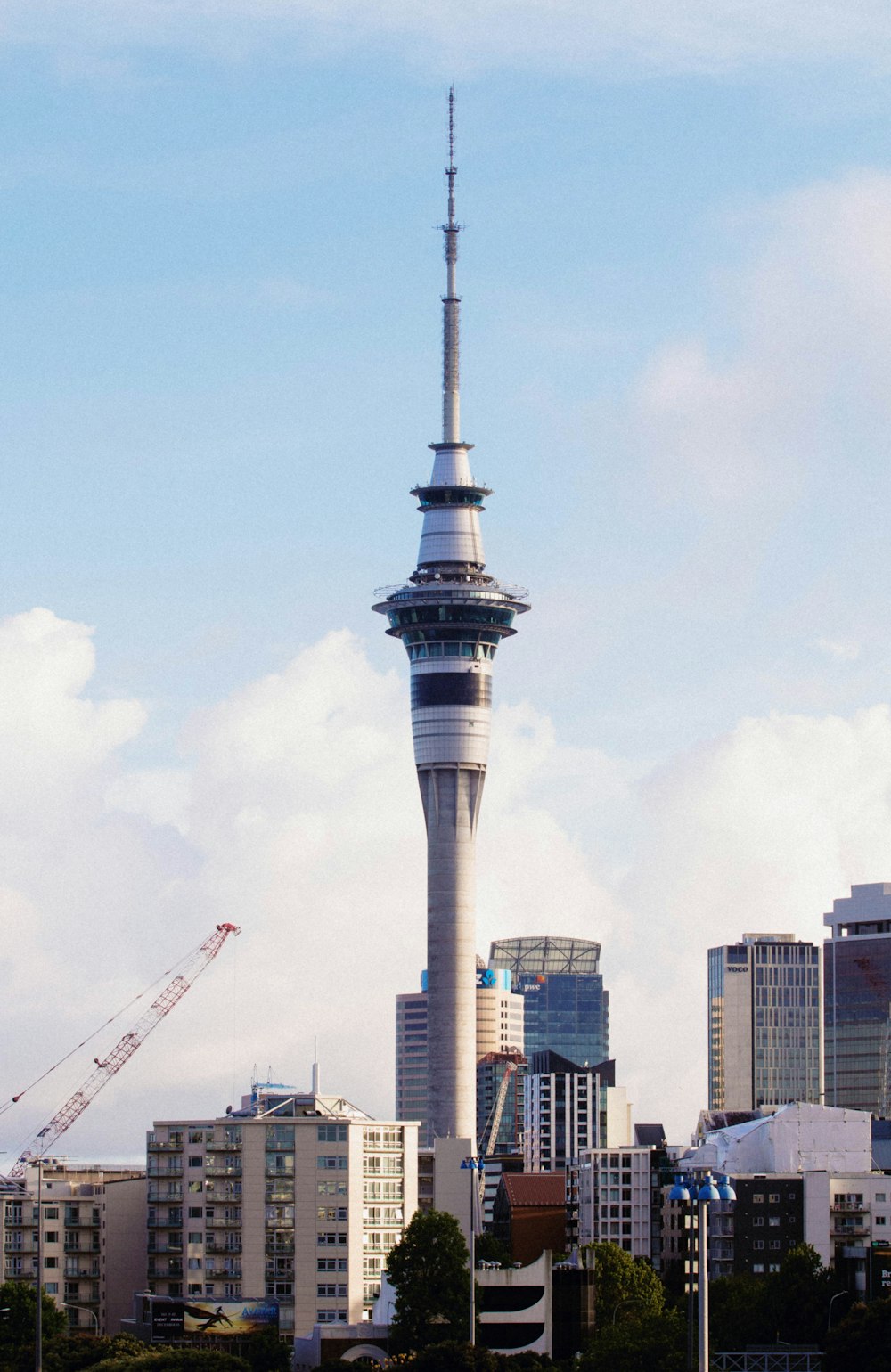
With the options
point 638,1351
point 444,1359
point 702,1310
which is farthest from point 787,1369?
point 702,1310

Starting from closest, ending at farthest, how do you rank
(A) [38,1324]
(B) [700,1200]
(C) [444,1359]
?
(B) [700,1200], (A) [38,1324], (C) [444,1359]

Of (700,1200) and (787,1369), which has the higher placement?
(700,1200)

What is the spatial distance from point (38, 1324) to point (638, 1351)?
4583 cm

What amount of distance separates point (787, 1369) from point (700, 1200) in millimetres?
60941

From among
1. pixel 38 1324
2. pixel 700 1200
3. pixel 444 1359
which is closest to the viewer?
pixel 700 1200

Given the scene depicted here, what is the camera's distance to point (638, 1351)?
200 m

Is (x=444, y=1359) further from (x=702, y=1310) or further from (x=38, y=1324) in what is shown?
(x=702, y=1310)

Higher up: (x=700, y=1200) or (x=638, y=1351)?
(x=700, y=1200)

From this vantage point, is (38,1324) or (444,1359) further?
(444,1359)

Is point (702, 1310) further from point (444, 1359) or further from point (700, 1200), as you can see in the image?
point (444, 1359)

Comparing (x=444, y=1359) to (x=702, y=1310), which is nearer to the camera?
(x=702, y=1310)

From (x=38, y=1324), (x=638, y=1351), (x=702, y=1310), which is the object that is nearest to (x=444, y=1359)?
(x=638, y=1351)

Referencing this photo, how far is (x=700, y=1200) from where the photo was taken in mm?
144125

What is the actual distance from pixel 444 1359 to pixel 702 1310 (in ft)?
180
